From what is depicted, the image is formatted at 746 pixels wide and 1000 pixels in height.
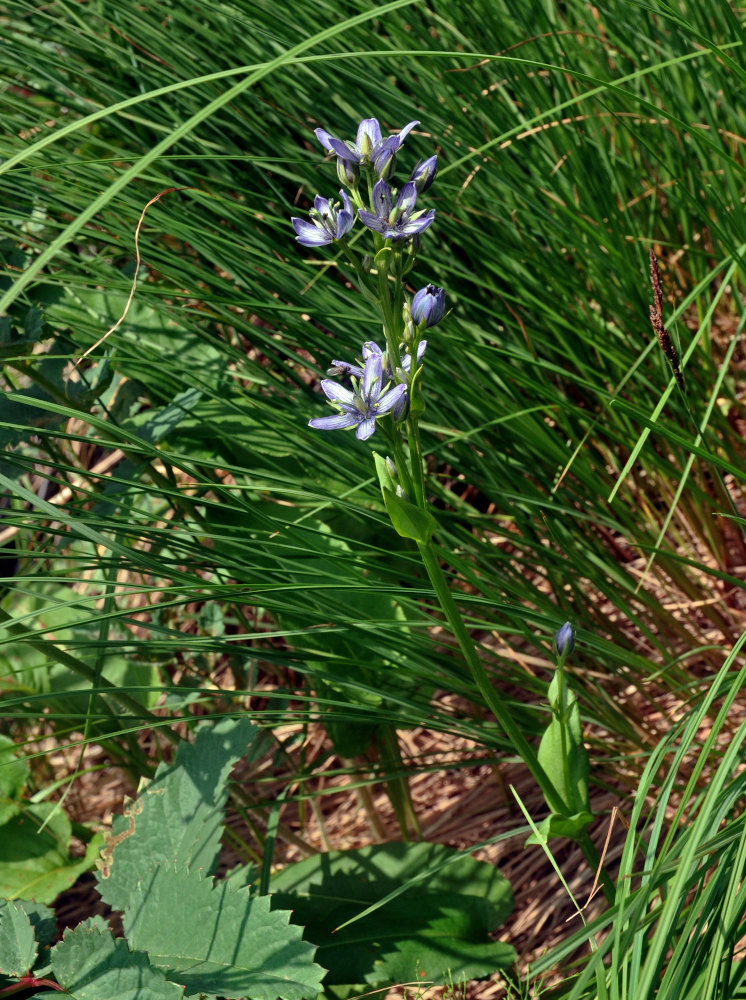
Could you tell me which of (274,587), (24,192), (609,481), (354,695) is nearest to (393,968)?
(354,695)

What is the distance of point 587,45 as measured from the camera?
169cm

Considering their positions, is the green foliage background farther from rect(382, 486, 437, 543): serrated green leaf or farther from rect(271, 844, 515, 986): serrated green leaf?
rect(382, 486, 437, 543): serrated green leaf

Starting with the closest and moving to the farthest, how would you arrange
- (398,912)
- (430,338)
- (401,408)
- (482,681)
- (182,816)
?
(401,408) < (482,681) < (182,816) < (398,912) < (430,338)

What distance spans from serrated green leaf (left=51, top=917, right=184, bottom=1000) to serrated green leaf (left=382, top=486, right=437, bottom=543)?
54 centimetres

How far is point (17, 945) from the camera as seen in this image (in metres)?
1.04

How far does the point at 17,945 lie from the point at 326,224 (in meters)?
0.90

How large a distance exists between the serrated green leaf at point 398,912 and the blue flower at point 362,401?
0.65 m

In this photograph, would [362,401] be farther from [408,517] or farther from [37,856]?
[37,856]

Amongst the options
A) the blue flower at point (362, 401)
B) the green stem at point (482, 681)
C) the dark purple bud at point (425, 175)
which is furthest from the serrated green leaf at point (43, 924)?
the dark purple bud at point (425, 175)

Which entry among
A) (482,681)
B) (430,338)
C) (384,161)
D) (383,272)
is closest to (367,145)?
(384,161)

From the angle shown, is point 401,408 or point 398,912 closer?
point 401,408

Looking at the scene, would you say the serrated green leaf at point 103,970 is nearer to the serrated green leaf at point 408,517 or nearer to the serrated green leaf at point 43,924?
the serrated green leaf at point 43,924

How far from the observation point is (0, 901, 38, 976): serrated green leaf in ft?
3.34

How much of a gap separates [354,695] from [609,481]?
63 centimetres
